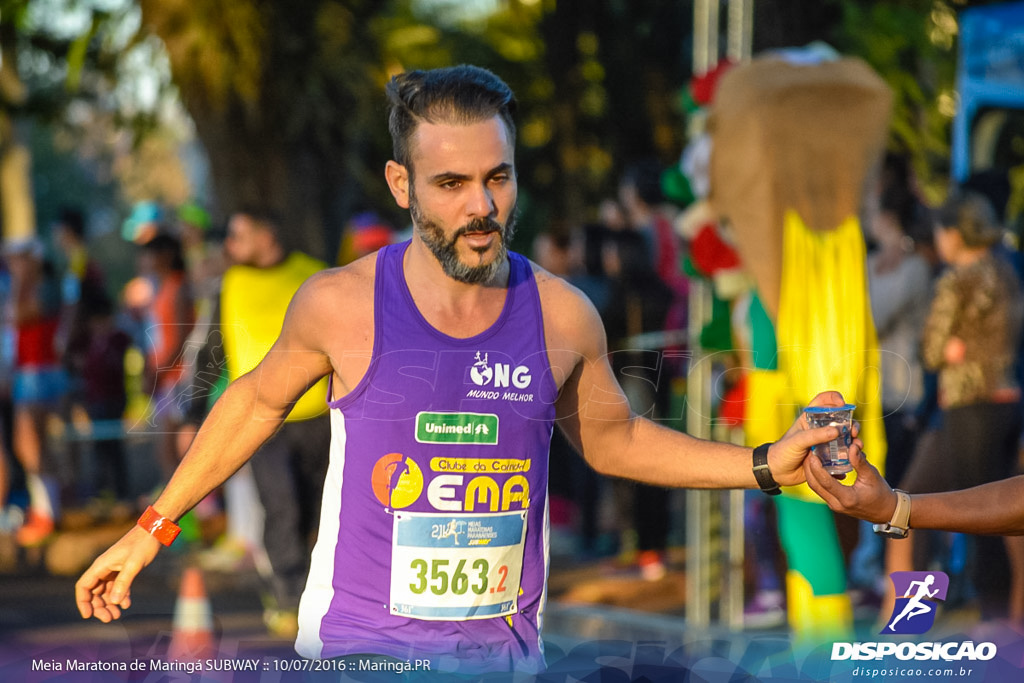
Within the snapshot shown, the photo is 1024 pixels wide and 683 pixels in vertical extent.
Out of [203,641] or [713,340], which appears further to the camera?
[713,340]

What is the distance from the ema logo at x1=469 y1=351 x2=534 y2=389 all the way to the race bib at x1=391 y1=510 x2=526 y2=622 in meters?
0.31

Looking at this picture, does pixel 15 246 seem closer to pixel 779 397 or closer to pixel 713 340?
pixel 713 340

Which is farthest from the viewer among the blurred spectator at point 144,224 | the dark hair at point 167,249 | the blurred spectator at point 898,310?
the blurred spectator at point 144,224

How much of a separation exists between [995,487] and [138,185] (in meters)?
58.7

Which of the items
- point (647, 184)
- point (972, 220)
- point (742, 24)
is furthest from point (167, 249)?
point (972, 220)

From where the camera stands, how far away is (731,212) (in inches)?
242

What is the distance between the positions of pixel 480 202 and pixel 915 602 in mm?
1478

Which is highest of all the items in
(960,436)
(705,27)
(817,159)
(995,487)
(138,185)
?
(705,27)

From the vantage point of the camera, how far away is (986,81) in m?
7.82

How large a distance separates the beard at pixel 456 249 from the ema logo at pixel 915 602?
4.33ft

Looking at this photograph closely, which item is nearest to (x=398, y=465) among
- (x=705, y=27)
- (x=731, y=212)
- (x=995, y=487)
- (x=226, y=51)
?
(x=995, y=487)

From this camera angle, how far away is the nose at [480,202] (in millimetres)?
3070

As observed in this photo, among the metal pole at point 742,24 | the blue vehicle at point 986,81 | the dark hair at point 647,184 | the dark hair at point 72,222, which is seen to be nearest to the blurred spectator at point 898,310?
the blue vehicle at point 986,81

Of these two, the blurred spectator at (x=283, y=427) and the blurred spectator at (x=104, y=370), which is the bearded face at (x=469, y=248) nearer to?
the blurred spectator at (x=283, y=427)
